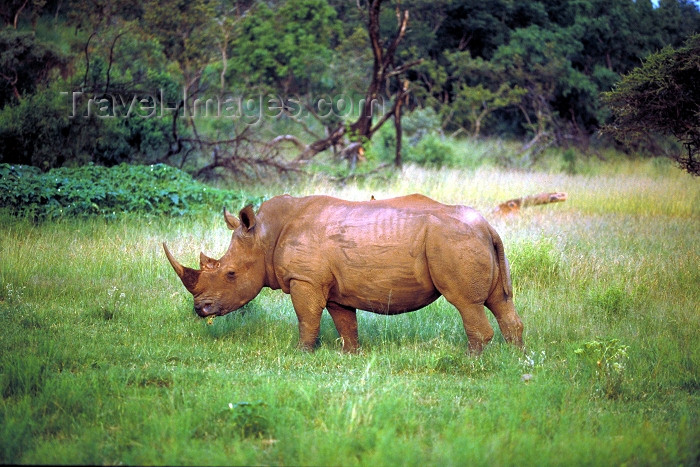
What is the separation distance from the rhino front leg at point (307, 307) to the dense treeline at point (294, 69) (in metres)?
10.1

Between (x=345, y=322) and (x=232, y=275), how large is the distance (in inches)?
46.5

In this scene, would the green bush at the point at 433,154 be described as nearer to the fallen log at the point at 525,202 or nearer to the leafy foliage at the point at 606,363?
the fallen log at the point at 525,202

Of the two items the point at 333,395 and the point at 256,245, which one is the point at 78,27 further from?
the point at 333,395

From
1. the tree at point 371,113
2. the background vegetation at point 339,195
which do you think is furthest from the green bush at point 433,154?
the tree at point 371,113

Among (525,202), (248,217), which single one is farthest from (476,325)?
(525,202)

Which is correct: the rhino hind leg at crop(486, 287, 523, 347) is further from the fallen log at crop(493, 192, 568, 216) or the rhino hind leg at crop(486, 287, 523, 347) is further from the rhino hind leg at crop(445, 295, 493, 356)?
the fallen log at crop(493, 192, 568, 216)

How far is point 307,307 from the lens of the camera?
728 cm

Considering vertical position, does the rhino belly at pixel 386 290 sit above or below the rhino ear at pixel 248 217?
below

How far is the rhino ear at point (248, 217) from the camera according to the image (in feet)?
24.5

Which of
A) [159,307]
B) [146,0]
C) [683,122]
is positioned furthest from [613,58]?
[159,307]

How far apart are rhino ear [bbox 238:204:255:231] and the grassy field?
1140 millimetres

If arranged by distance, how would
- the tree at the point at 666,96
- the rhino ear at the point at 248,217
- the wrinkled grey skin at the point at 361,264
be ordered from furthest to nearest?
1. the tree at the point at 666,96
2. the rhino ear at the point at 248,217
3. the wrinkled grey skin at the point at 361,264

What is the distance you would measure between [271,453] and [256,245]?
3059mm

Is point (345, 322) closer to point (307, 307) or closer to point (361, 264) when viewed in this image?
point (307, 307)
